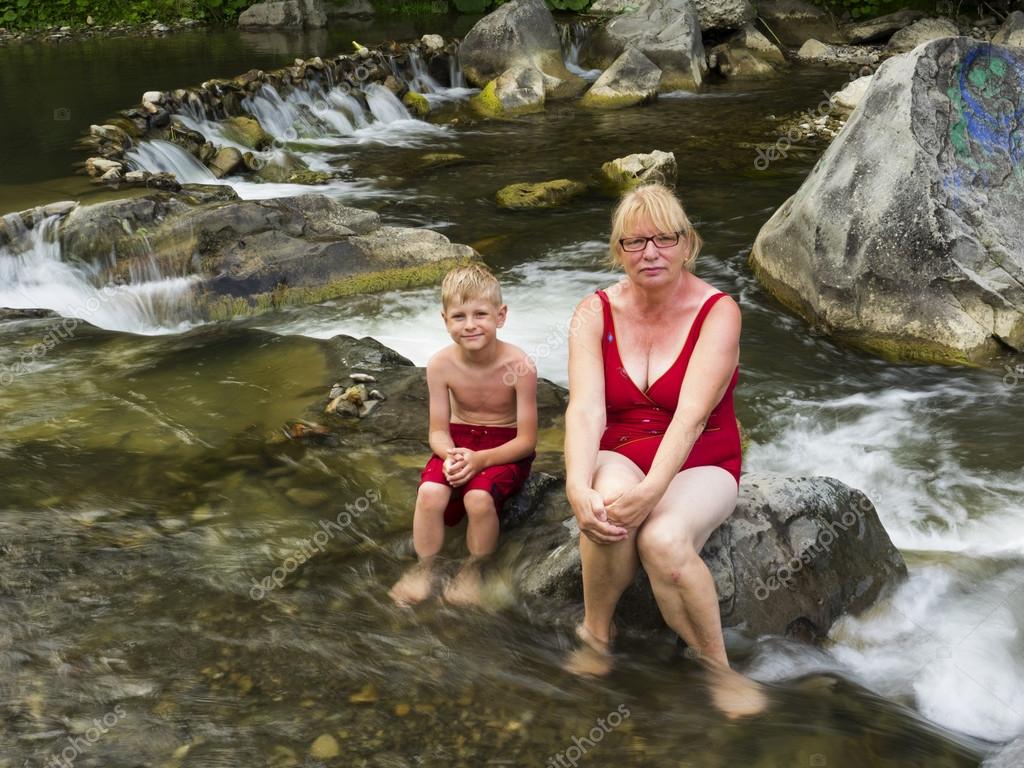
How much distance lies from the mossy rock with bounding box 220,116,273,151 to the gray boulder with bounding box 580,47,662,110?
534 cm

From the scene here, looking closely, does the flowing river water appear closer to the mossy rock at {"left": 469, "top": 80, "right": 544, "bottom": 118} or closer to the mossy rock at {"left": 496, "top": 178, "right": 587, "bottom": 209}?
the mossy rock at {"left": 496, "top": 178, "right": 587, "bottom": 209}

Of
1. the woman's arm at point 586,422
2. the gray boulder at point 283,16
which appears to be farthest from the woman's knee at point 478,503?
the gray boulder at point 283,16

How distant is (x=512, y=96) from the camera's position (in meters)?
16.7

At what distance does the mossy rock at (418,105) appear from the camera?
16609 millimetres

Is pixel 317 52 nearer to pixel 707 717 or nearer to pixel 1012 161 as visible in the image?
pixel 1012 161

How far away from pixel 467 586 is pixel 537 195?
762cm

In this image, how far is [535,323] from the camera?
27.3ft

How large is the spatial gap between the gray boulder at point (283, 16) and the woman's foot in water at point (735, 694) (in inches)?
950

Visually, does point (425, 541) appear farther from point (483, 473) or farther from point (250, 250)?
point (250, 250)

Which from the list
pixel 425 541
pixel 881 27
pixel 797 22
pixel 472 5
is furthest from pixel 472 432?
pixel 472 5

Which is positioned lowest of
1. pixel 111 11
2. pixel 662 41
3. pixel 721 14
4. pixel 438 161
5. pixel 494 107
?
pixel 438 161

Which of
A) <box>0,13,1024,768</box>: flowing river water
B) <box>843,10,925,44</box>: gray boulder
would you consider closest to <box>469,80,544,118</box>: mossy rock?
<box>0,13,1024,768</box>: flowing river water

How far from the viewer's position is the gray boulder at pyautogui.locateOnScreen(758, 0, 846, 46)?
70.4ft

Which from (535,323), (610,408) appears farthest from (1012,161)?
(610,408)
